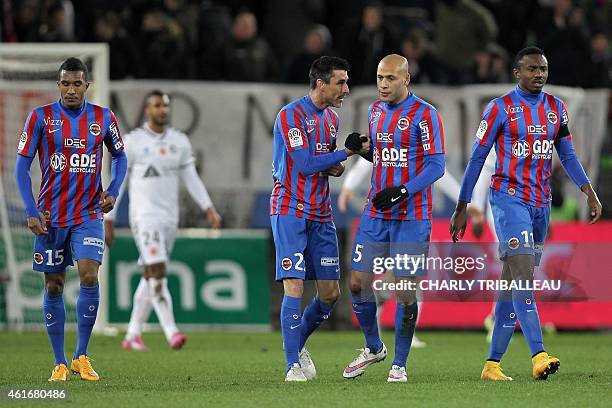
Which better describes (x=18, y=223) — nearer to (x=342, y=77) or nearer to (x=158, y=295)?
(x=158, y=295)

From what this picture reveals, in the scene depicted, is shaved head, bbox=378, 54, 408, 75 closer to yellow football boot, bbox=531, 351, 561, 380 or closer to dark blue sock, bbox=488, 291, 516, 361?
dark blue sock, bbox=488, 291, 516, 361

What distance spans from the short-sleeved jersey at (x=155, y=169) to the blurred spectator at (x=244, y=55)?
4.61m

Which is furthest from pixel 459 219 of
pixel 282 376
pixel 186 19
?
pixel 186 19

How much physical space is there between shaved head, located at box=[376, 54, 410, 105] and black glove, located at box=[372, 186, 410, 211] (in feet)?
2.32

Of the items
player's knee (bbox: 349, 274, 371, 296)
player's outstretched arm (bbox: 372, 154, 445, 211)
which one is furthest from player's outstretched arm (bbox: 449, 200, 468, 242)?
player's knee (bbox: 349, 274, 371, 296)

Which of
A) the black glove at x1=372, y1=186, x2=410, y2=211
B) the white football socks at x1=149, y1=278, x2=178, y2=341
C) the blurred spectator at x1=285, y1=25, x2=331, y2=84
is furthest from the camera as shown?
the blurred spectator at x1=285, y1=25, x2=331, y2=84

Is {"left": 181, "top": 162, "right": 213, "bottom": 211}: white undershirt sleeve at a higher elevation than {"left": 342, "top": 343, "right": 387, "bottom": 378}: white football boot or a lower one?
higher

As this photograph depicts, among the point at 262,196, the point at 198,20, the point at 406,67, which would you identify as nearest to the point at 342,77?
the point at 406,67

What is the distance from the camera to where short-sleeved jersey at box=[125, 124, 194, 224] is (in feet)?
45.4

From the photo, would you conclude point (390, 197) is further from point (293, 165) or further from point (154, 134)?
point (154, 134)

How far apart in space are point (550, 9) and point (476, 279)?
6.88 metres

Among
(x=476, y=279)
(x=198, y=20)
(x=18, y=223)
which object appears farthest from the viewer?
(x=198, y=20)

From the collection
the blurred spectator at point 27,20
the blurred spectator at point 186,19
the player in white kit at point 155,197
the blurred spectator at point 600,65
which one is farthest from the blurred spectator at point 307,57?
the player in white kit at point 155,197

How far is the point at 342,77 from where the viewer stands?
10062 millimetres
